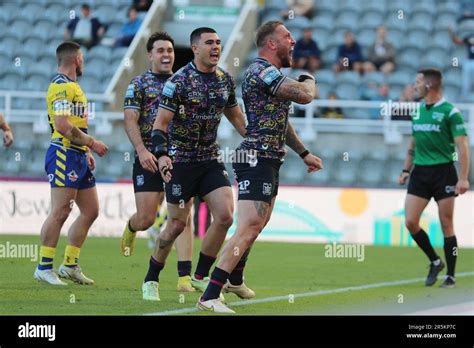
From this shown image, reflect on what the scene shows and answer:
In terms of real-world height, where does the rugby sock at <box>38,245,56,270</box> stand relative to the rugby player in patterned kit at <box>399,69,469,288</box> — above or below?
below

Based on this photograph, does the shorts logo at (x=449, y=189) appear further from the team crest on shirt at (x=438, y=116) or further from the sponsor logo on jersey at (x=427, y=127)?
the team crest on shirt at (x=438, y=116)

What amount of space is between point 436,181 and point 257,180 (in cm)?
419

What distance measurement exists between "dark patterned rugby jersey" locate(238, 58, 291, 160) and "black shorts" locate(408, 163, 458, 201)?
3.83 meters

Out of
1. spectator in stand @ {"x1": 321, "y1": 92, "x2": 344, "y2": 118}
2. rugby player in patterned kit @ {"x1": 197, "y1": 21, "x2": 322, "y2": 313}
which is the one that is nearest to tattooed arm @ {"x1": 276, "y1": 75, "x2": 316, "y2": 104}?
rugby player in patterned kit @ {"x1": 197, "y1": 21, "x2": 322, "y2": 313}

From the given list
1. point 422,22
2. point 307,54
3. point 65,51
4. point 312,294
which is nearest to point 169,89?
point 65,51

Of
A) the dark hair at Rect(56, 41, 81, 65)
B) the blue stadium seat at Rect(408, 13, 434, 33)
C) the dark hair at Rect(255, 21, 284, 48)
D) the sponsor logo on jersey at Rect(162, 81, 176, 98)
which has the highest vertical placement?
the blue stadium seat at Rect(408, 13, 434, 33)

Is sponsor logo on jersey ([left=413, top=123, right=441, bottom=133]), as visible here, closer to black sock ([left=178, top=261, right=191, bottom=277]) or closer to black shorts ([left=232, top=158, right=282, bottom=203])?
black sock ([left=178, top=261, right=191, bottom=277])

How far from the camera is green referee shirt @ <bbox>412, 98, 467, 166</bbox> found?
13.3 metres

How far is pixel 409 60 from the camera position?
969 inches

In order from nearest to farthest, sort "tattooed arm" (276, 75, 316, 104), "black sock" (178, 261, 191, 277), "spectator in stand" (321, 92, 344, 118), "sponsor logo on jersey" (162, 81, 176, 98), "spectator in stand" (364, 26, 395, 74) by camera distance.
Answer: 1. "tattooed arm" (276, 75, 316, 104)
2. "sponsor logo on jersey" (162, 81, 176, 98)
3. "black sock" (178, 261, 191, 277)
4. "spectator in stand" (321, 92, 344, 118)
5. "spectator in stand" (364, 26, 395, 74)

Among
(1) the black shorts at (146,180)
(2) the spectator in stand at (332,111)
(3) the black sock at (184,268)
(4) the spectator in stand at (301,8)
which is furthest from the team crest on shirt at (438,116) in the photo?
(4) the spectator in stand at (301,8)

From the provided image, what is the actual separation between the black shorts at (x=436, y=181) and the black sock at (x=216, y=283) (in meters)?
4.49

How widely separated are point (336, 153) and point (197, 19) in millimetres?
5626
